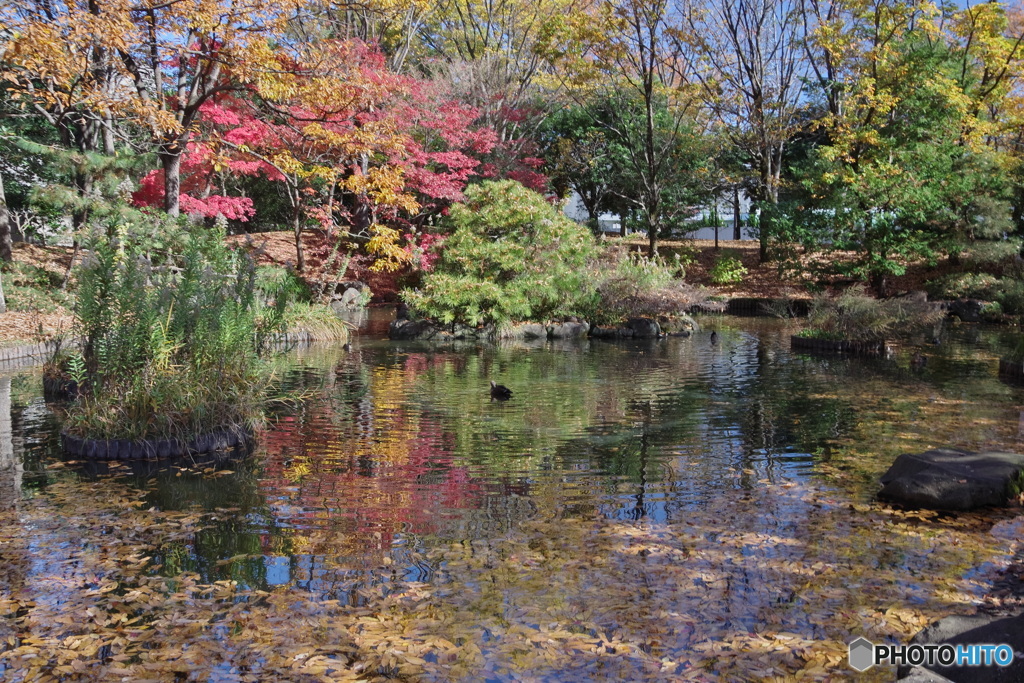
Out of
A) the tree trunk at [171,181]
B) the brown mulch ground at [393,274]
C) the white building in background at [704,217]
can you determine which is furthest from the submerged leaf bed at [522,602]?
the white building in background at [704,217]

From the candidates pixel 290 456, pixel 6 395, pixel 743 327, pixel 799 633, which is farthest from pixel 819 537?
pixel 743 327

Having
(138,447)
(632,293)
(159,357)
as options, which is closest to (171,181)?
(632,293)

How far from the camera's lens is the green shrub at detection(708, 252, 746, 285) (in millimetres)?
25734

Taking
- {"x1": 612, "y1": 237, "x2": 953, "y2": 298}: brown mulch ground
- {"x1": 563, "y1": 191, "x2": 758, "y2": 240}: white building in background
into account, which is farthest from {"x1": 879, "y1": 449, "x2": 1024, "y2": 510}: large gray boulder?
{"x1": 563, "y1": 191, "x2": 758, "y2": 240}: white building in background

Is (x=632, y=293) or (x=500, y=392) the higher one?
(x=632, y=293)


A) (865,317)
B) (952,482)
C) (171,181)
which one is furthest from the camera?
(171,181)

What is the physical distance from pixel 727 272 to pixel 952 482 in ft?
69.0

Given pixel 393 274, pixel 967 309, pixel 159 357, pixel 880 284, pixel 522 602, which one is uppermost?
pixel 393 274

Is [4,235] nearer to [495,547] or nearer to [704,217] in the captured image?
[495,547]

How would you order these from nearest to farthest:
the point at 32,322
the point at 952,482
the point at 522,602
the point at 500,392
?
the point at 522,602
the point at 952,482
the point at 500,392
the point at 32,322

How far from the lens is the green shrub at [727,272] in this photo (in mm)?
25734

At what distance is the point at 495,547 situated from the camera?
4609 mm

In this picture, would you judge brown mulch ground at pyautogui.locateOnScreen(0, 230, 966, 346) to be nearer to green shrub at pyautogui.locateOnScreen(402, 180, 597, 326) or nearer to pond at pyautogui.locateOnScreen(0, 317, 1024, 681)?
green shrub at pyautogui.locateOnScreen(402, 180, 597, 326)

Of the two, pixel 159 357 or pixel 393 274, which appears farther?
pixel 393 274
